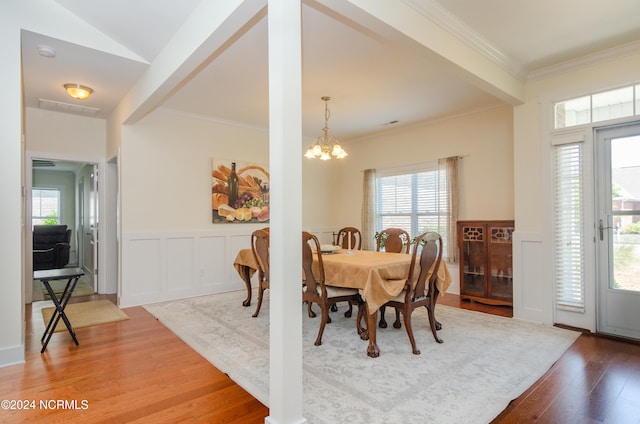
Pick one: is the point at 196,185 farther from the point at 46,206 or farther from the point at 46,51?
the point at 46,206

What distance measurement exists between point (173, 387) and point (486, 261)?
3762 millimetres

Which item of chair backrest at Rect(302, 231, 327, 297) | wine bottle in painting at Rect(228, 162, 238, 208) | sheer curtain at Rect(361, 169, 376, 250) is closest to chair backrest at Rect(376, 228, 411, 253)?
chair backrest at Rect(302, 231, 327, 297)

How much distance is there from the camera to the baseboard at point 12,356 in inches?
105

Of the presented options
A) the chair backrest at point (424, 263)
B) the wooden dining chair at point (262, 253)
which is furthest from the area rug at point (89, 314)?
the chair backrest at point (424, 263)

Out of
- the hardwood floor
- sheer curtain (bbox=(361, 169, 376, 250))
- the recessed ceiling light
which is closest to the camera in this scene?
the hardwood floor

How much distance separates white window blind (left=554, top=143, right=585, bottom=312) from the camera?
3490 millimetres

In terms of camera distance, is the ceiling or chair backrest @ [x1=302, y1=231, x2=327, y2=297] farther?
chair backrest @ [x1=302, y1=231, x2=327, y2=297]

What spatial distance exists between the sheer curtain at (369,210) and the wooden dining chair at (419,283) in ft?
9.74

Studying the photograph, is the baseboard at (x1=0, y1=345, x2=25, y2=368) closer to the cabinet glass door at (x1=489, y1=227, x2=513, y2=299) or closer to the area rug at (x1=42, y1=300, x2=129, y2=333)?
the area rug at (x1=42, y1=300, x2=129, y2=333)

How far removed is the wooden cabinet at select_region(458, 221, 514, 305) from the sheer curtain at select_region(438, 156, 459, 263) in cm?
29

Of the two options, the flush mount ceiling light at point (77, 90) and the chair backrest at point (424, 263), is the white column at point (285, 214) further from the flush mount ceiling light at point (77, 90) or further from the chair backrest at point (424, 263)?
the flush mount ceiling light at point (77, 90)

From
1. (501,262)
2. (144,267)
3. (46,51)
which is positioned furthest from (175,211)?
(501,262)

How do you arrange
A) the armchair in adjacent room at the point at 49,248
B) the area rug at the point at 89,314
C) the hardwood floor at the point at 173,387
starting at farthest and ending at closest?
the armchair in adjacent room at the point at 49,248 → the area rug at the point at 89,314 → the hardwood floor at the point at 173,387

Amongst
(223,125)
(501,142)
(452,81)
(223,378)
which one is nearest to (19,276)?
(223,378)
